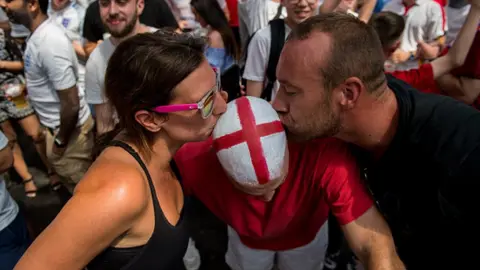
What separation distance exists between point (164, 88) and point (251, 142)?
392mm

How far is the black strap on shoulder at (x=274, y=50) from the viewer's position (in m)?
2.73

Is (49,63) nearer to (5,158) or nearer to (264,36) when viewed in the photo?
(5,158)

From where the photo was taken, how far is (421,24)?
380cm

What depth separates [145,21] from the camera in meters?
3.66

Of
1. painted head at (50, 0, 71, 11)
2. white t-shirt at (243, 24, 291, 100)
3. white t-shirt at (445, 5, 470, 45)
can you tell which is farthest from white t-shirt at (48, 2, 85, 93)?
white t-shirt at (445, 5, 470, 45)

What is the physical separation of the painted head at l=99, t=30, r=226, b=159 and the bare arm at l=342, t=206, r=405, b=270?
0.73 m

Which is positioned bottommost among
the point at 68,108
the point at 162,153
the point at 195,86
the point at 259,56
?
the point at 68,108

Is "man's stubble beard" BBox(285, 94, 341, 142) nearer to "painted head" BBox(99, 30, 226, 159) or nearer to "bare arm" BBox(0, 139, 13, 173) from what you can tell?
"painted head" BBox(99, 30, 226, 159)

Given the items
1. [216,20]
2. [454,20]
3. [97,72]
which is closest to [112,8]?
[97,72]

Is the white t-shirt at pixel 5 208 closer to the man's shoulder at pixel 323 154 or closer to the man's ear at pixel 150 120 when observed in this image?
the man's ear at pixel 150 120

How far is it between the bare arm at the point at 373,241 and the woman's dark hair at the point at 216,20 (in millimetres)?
2254

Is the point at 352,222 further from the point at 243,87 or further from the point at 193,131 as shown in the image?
the point at 243,87

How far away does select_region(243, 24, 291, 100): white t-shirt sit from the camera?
278 cm

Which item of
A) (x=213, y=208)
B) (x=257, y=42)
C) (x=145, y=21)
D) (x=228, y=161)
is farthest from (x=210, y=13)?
(x=228, y=161)
